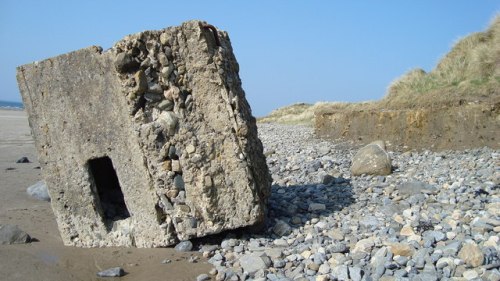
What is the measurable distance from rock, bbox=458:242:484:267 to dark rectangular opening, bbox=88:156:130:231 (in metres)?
3.61

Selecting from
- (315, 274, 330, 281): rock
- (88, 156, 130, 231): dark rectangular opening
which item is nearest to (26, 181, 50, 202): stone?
(88, 156, 130, 231): dark rectangular opening

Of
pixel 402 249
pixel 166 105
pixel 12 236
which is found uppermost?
pixel 166 105

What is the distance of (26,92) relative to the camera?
481 cm

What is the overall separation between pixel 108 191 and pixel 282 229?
2.45 metres

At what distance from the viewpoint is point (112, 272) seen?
13.4 feet

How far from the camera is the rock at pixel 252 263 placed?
13.2 feet

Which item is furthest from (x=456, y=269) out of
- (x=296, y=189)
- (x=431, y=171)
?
(x=431, y=171)

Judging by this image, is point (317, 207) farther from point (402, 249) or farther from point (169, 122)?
point (169, 122)

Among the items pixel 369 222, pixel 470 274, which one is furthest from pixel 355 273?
pixel 369 222

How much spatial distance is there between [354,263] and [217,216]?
57.3 inches

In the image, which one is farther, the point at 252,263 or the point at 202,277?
the point at 252,263

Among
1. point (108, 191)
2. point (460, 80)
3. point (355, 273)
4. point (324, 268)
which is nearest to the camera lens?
point (355, 273)

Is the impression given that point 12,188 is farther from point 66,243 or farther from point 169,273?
point 169,273

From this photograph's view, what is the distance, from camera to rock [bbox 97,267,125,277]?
4074 millimetres
